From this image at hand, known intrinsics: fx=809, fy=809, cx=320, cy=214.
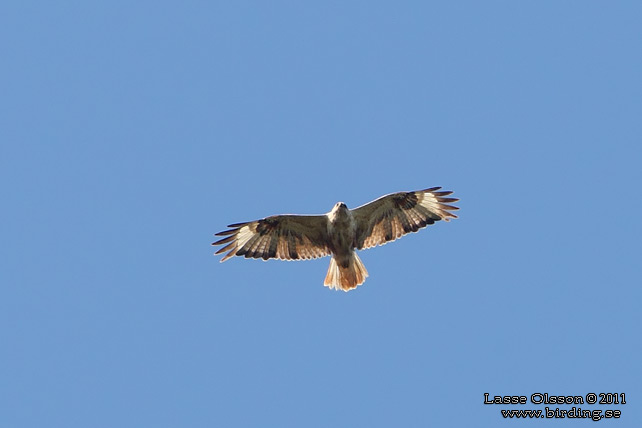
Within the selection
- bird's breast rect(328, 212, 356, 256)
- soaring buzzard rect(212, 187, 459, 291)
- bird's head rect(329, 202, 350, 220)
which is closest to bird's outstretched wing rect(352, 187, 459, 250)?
soaring buzzard rect(212, 187, 459, 291)

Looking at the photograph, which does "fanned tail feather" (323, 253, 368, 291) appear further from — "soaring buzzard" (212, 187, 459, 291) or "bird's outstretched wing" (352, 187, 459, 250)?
"bird's outstretched wing" (352, 187, 459, 250)

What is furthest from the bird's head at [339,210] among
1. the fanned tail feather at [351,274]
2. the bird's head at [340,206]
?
the fanned tail feather at [351,274]

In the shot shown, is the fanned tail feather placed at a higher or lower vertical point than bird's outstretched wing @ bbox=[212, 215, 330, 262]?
lower

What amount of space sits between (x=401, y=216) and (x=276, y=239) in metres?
2.38

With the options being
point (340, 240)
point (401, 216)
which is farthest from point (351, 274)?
point (401, 216)

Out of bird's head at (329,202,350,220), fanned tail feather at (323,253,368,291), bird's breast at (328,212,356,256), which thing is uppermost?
bird's head at (329,202,350,220)

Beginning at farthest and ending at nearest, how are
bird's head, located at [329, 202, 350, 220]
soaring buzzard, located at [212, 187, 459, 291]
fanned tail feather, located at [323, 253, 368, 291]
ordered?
fanned tail feather, located at [323, 253, 368, 291] → soaring buzzard, located at [212, 187, 459, 291] → bird's head, located at [329, 202, 350, 220]

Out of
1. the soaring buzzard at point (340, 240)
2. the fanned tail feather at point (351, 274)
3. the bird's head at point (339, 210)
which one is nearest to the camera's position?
the bird's head at point (339, 210)

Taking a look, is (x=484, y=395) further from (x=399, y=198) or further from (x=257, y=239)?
(x=257, y=239)

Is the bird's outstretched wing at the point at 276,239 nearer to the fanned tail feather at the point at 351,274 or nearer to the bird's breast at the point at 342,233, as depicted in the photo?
the bird's breast at the point at 342,233

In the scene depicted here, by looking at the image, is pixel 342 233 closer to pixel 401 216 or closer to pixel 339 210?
pixel 339 210

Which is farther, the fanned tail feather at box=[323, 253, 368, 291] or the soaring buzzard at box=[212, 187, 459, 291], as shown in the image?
the fanned tail feather at box=[323, 253, 368, 291]

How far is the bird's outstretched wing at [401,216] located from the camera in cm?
1491

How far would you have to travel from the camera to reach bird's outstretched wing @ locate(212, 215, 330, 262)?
48.6ft
